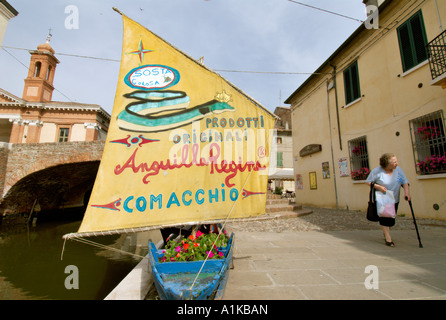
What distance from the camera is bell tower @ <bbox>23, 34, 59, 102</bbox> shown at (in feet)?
76.6

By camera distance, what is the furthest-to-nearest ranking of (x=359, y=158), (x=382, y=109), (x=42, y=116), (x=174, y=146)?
(x=42, y=116), (x=359, y=158), (x=382, y=109), (x=174, y=146)

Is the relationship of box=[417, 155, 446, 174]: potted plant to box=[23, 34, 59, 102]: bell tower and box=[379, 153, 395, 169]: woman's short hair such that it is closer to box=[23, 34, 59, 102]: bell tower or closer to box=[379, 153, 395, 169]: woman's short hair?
box=[379, 153, 395, 169]: woman's short hair

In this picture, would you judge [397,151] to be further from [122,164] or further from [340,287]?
[122,164]

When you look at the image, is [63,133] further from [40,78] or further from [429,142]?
[429,142]

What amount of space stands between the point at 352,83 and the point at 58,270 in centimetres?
1328

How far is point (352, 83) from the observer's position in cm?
1020

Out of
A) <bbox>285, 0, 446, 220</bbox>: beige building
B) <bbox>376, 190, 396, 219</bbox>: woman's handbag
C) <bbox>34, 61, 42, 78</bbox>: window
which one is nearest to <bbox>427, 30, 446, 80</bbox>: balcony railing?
<bbox>285, 0, 446, 220</bbox>: beige building

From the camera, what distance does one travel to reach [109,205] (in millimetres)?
2945

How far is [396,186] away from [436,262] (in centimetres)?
135

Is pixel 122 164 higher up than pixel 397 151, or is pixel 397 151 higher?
pixel 397 151

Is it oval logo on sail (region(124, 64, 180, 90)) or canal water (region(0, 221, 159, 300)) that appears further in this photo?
canal water (region(0, 221, 159, 300))

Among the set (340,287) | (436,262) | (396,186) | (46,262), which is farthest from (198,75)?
(46,262)

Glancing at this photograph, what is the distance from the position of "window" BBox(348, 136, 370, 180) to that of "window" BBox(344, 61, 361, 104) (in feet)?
6.83

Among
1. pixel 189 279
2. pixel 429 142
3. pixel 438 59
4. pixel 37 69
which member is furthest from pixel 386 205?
pixel 37 69
